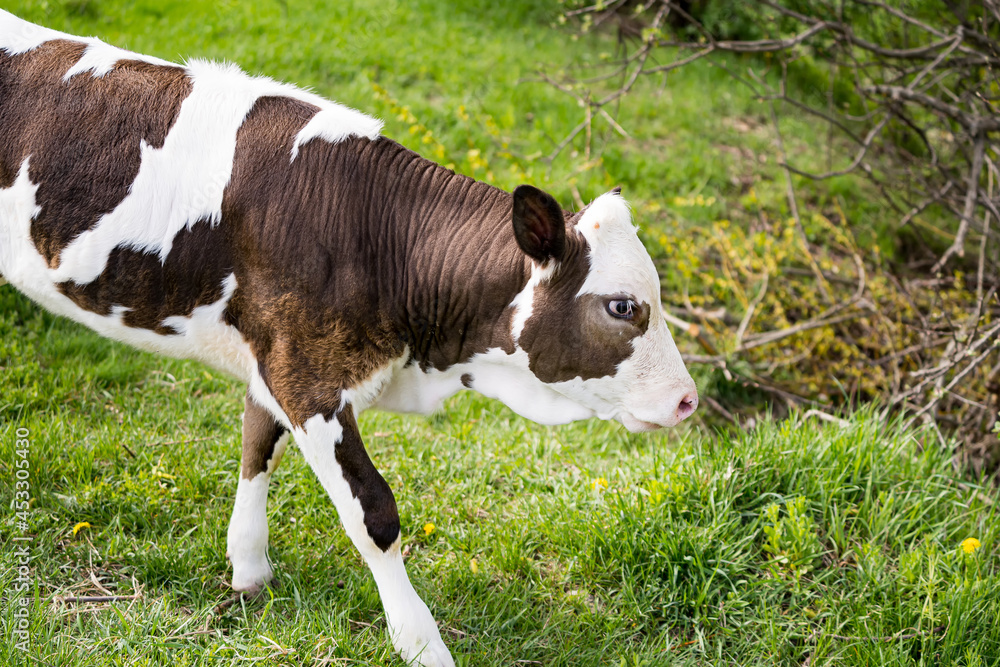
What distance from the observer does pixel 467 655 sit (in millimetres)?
3105

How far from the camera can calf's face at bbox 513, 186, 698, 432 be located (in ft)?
9.32

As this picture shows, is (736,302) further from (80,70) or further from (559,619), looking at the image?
(80,70)

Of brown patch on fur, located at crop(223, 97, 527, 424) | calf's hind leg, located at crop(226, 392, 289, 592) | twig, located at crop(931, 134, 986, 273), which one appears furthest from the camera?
twig, located at crop(931, 134, 986, 273)

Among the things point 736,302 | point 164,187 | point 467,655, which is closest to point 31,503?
point 164,187

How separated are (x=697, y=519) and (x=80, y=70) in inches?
116

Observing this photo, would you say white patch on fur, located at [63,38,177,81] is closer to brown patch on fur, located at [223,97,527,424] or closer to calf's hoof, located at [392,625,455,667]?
brown patch on fur, located at [223,97,527,424]

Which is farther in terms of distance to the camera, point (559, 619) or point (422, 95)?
point (422, 95)

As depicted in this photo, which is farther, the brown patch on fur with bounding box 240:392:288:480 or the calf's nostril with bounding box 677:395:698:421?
the brown patch on fur with bounding box 240:392:288:480

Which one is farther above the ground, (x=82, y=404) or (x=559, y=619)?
(x=82, y=404)

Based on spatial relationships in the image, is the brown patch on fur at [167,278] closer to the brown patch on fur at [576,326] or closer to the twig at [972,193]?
the brown patch on fur at [576,326]

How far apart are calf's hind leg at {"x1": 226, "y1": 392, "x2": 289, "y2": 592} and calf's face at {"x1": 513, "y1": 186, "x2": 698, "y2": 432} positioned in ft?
3.52

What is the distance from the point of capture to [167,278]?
288 centimetres

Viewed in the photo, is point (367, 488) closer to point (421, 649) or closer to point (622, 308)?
point (421, 649)

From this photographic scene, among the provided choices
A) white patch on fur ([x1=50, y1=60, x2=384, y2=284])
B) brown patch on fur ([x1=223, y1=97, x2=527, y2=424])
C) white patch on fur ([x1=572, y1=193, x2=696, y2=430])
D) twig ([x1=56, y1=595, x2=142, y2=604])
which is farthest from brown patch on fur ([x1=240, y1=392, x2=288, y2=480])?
Answer: white patch on fur ([x1=572, y1=193, x2=696, y2=430])
